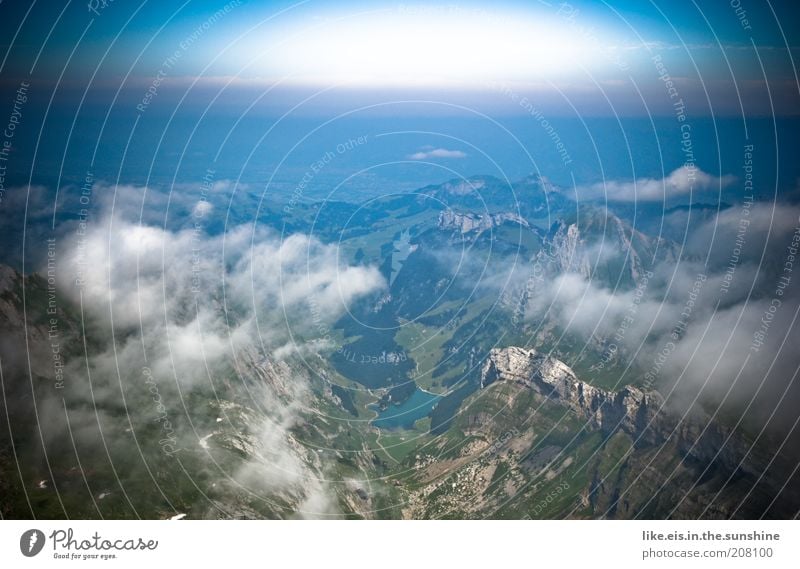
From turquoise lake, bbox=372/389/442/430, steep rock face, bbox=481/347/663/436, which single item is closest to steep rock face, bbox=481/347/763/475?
steep rock face, bbox=481/347/663/436

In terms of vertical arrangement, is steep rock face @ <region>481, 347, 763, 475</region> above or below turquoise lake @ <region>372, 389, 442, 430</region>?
above

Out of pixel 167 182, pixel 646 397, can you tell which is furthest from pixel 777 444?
pixel 167 182

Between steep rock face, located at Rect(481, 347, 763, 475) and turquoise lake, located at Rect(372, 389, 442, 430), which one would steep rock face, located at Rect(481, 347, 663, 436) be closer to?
steep rock face, located at Rect(481, 347, 763, 475)

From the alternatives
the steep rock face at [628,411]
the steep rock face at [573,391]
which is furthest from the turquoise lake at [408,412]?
the steep rock face at [628,411]

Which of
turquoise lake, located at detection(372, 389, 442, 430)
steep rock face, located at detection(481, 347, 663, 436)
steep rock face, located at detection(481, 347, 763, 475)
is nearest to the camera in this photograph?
steep rock face, located at detection(481, 347, 763, 475)

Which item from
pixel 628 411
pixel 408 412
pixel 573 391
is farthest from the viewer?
pixel 408 412

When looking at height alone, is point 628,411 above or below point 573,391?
above

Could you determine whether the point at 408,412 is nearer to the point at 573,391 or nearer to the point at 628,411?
the point at 573,391

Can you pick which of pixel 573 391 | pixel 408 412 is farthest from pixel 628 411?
pixel 408 412

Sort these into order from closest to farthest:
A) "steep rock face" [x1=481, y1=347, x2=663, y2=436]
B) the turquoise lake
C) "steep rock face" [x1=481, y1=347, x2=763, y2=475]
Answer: "steep rock face" [x1=481, y1=347, x2=763, y2=475], "steep rock face" [x1=481, y1=347, x2=663, y2=436], the turquoise lake

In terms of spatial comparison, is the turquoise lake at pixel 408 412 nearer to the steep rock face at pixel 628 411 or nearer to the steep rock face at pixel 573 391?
the steep rock face at pixel 573 391
